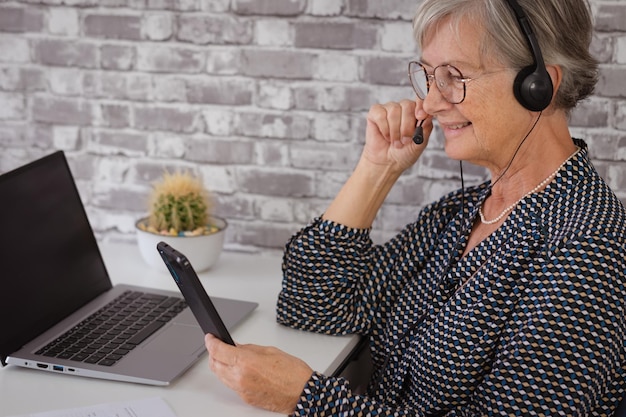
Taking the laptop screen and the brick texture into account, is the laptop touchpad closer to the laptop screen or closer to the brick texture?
the laptop screen

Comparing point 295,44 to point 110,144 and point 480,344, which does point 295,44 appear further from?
point 480,344

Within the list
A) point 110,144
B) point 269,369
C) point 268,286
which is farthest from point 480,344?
point 110,144

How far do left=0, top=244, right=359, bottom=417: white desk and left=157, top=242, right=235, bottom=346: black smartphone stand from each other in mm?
96

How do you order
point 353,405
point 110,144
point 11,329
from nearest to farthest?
point 353,405 < point 11,329 < point 110,144

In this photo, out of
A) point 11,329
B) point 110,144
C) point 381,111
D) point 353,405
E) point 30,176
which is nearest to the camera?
point 353,405

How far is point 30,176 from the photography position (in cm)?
148

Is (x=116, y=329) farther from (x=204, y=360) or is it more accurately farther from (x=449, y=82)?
(x=449, y=82)

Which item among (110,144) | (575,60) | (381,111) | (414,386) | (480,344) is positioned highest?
(575,60)

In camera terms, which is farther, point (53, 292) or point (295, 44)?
point (295, 44)

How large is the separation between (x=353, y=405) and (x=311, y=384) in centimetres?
7

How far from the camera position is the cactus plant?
5.85 ft

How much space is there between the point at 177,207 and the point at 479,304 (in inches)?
29.5

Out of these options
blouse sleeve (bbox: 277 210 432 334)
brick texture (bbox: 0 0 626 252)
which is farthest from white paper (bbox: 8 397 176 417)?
brick texture (bbox: 0 0 626 252)

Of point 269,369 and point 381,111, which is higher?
point 381,111
